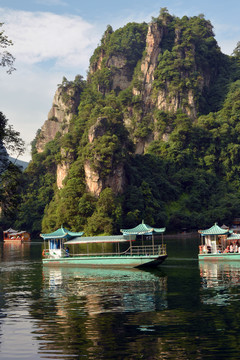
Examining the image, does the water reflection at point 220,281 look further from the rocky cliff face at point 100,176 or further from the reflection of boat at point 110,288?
the rocky cliff face at point 100,176

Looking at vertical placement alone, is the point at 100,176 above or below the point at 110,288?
above

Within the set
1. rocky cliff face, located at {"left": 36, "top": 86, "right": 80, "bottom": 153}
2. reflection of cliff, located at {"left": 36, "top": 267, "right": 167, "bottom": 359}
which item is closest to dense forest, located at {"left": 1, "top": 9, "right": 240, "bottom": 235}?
rocky cliff face, located at {"left": 36, "top": 86, "right": 80, "bottom": 153}

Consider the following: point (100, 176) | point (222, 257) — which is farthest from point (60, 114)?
point (222, 257)

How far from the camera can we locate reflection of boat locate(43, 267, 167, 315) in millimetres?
26192

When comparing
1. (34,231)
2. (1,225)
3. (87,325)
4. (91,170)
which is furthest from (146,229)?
(1,225)

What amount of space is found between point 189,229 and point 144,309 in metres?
107

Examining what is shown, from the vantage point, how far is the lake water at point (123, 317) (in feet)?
56.1

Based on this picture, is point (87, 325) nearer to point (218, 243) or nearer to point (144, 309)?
point (144, 309)

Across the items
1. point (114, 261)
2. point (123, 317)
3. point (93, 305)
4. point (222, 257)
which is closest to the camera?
point (123, 317)

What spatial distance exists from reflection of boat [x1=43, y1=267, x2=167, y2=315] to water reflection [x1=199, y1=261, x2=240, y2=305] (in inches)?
127

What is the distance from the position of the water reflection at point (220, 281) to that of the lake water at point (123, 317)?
0.21ft

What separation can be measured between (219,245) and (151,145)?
106 m

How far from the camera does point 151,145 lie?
159125 millimetres

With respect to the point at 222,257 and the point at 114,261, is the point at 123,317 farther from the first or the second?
the point at 222,257
